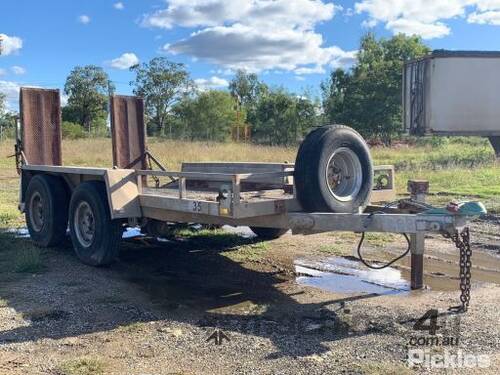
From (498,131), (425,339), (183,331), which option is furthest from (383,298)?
(498,131)

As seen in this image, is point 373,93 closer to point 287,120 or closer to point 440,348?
point 287,120

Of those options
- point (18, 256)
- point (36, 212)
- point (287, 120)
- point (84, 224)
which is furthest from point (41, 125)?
point (287, 120)

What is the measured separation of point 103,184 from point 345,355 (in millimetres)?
3813

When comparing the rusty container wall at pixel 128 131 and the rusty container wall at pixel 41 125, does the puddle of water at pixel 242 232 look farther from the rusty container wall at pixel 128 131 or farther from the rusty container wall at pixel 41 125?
the rusty container wall at pixel 41 125

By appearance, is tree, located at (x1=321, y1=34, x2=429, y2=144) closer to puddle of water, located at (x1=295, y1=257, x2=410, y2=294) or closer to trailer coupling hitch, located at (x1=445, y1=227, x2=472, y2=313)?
puddle of water, located at (x1=295, y1=257, x2=410, y2=294)

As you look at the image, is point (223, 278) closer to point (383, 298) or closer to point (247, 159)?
point (383, 298)

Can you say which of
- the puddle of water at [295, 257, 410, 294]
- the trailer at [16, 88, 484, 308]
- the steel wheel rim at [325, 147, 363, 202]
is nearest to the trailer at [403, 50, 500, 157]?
the trailer at [16, 88, 484, 308]

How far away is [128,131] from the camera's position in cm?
954

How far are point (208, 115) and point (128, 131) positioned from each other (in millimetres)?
41991

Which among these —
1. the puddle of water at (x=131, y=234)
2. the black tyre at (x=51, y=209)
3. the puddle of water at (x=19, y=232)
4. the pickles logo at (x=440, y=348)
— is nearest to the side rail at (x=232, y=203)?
the pickles logo at (x=440, y=348)

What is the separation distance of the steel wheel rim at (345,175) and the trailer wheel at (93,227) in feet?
8.54

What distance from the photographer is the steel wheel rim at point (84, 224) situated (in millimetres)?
7121

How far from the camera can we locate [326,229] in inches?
199

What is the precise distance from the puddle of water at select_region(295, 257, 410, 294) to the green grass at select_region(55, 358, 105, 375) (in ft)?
8.75
